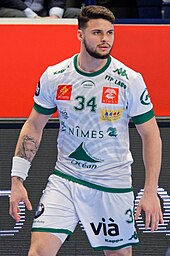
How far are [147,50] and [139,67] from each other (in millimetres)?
159

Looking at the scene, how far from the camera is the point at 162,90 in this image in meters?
6.41

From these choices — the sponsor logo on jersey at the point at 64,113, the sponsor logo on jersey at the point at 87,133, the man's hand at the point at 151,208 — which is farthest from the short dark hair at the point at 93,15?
the man's hand at the point at 151,208

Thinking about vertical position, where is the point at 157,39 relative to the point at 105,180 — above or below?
above

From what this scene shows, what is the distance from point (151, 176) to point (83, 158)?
46 centimetres

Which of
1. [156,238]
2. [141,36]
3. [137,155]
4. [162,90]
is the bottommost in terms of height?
[156,238]

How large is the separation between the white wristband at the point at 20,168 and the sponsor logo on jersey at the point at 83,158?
300 mm

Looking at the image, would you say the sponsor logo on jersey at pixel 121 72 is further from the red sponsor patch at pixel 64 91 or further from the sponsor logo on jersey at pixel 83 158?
the sponsor logo on jersey at pixel 83 158

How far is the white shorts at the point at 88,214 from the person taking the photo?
4.90m

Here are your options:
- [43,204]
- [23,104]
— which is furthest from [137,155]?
[43,204]

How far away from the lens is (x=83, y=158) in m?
5.03

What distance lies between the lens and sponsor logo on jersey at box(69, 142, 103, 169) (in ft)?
16.5

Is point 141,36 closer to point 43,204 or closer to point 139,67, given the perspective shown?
point 139,67

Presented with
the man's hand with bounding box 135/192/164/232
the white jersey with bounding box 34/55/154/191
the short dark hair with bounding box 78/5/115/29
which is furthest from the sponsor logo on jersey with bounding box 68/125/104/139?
the short dark hair with bounding box 78/5/115/29

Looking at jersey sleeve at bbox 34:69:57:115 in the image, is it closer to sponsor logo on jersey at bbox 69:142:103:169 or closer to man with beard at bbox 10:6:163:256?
man with beard at bbox 10:6:163:256
